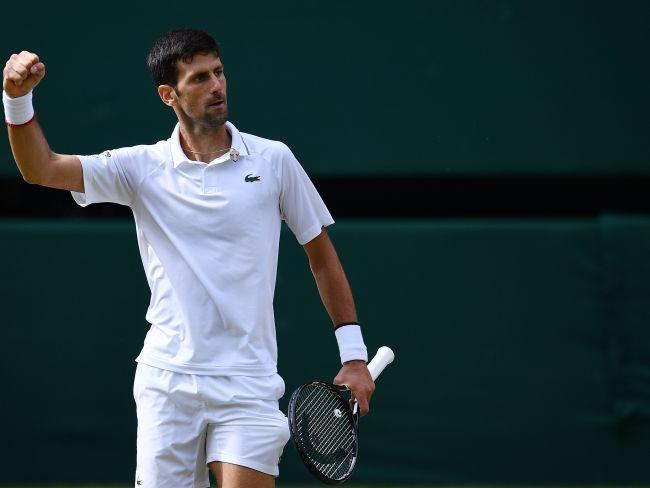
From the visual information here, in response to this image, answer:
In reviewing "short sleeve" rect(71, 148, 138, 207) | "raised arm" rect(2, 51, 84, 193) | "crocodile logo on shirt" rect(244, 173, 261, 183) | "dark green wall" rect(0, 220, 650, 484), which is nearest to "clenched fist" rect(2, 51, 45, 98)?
"raised arm" rect(2, 51, 84, 193)

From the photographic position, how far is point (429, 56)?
5820 mm

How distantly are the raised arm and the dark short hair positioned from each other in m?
0.38

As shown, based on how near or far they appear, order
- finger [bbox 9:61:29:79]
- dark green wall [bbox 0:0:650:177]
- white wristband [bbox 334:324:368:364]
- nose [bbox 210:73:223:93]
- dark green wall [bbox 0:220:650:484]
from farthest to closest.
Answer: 1. dark green wall [bbox 0:0:650:177]
2. dark green wall [bbox 0:220:650:484]
3. white wristband [bbox 334:324:368:364]
4. nose [bbox 210:73:223:93]
5. finger [bbox 9:61:29:79]

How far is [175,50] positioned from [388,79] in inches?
97.1

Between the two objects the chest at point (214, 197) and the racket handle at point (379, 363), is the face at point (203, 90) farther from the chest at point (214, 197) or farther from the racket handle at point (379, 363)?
the racket handle at point (379, 363)

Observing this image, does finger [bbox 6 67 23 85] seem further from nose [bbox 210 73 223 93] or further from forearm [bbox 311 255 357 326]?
forearm [bbox 311 255 357 326]

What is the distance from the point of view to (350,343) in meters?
3.54

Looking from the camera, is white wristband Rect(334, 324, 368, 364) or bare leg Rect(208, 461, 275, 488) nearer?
bare leg Rect(208, 461, 275, 488)

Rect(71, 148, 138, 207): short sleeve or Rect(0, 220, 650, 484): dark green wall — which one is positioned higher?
Rect(71, 148, 138, 207): short sleeve

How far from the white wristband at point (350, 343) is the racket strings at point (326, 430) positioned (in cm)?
12

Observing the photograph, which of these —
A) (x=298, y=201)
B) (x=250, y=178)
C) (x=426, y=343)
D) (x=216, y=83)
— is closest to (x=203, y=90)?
(x=216, y=83)

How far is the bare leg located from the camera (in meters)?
3.23

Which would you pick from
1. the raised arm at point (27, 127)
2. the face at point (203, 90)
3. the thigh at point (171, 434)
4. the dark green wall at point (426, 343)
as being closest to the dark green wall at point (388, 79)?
the dark green wall at point (426, 343)

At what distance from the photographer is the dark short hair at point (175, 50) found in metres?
3.45
